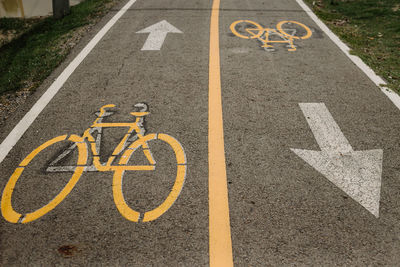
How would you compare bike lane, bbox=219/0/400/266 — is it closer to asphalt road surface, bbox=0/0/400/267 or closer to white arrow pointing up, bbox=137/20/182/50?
asphalt road surface, bbox=0/0/400/267

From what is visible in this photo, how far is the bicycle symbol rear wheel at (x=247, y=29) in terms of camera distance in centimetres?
663

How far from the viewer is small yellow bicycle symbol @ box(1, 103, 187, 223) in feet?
9.31

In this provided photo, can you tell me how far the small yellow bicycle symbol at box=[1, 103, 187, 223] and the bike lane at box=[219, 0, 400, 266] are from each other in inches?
25.3

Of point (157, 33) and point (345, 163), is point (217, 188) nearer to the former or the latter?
point (345, 163)

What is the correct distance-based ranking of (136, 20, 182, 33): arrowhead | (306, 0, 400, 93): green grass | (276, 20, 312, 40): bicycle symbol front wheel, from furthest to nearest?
(136, 20, 182, 33): arrowhead, (276, 20, 312, 40): bicycle symbol front wheel, (306, 0, 400, 93): green grass

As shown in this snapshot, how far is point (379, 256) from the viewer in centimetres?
250

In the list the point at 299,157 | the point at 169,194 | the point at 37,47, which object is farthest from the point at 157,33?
the point at 169,194

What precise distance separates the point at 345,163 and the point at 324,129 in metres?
0.63

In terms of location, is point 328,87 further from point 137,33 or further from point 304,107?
point 137,33

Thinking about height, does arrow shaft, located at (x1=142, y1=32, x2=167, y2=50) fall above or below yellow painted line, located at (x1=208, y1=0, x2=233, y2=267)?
above

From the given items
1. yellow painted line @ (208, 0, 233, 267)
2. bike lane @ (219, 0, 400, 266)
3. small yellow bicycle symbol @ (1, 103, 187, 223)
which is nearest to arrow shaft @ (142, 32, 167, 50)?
bike lane @ (219, 0, 400, 266)

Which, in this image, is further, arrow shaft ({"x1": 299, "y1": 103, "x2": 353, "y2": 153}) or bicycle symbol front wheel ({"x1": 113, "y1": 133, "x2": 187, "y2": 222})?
arrow shaft ({"x1": 299, "y1": 103, "x2": 353, "y2": 153})

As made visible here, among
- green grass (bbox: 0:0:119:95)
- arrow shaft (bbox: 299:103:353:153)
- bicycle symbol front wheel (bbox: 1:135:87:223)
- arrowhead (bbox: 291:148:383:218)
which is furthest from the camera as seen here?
green grass (bbox: 0:0:119:95)

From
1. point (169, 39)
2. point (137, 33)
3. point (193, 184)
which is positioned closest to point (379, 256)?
point (193, 184)
